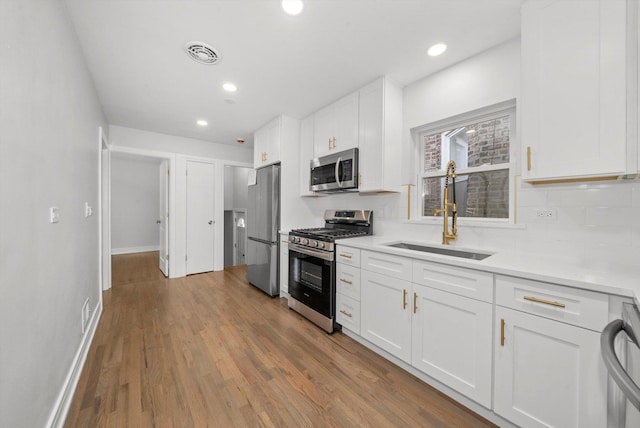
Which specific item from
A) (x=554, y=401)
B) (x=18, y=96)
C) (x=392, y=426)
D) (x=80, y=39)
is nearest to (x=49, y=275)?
(x=18, y=96)

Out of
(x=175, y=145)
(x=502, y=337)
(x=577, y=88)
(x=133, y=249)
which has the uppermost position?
(x=175, y=145)

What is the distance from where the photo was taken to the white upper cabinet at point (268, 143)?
133 inches

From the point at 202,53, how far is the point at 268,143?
1.62 m

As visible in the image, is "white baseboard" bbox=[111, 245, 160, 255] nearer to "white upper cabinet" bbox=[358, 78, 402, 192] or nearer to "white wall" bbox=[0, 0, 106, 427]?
"white wall" bbox=[0, 0, 106, 427]

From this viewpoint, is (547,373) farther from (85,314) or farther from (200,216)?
(200,216)

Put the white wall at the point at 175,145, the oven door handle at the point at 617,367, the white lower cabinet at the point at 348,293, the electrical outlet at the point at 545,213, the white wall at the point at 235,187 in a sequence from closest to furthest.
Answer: the oven door handle at the point at 617,367 → the electrical outlet at the point at 545,213 → the white lower cabinet at the point at 348,293 → the white wall at the point at 175,145 → the white wall at the point at 235,187

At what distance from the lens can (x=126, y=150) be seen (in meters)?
3.77

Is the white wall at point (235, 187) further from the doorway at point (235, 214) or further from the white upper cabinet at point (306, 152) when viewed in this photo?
the white upper cabinet at point (306, 152)

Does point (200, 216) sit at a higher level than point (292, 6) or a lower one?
lower

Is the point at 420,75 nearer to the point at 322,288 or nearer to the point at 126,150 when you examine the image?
the point at 322,288

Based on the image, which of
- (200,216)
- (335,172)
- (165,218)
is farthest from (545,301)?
(165,218)

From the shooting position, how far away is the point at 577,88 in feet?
4.39

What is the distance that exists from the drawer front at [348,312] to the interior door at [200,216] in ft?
10.3

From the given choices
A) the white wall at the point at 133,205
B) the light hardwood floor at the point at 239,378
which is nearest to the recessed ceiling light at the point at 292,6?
the light hardwood floor at the point at 239,378
